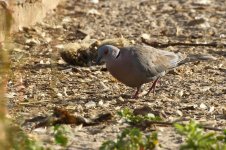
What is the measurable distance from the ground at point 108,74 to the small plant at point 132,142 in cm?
43

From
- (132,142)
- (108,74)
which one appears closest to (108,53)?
(108,74)

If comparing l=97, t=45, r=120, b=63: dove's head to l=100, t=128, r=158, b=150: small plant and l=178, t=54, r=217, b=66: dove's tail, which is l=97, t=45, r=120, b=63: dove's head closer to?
l=178, t=54, r=217, b=66: dove's tail

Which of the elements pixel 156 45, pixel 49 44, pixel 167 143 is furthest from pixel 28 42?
pixel 167 143

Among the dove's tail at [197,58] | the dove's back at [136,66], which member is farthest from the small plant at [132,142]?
the dove's tail at [197,58]

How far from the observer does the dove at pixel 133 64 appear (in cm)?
736

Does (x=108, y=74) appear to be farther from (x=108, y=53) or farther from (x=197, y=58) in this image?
(x=108, y=53)

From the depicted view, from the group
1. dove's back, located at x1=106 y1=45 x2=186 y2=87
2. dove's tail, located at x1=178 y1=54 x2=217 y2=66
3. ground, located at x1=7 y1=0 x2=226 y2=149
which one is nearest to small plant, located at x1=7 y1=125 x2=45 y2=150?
ground, located at x1=7 y1=0 x2=226 y2=149

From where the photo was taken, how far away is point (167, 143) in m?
5.70

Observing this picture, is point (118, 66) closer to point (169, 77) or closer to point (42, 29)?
point (169, 77)

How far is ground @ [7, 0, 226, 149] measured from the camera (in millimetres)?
6586

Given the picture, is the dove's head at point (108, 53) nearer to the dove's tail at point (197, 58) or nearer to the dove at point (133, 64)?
the dove at point (133, 64)

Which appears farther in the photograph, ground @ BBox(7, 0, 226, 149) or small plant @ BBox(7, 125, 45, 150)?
ground @ BBox(7, 0, 226, 149)

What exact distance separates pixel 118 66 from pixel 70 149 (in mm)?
2007

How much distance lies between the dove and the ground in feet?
0.56
